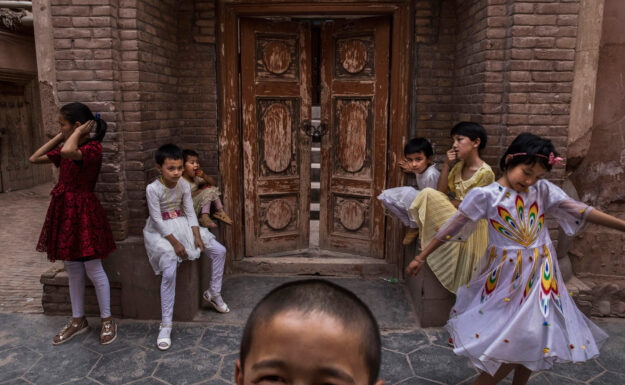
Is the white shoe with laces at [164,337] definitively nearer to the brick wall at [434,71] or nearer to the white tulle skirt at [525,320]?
the white tulle skirt at [525,320]

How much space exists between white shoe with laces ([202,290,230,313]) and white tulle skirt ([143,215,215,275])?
51cm

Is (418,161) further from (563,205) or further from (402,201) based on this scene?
(563,205)

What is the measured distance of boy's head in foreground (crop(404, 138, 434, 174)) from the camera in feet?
14.9

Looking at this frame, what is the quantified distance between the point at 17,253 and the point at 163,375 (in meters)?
4.69

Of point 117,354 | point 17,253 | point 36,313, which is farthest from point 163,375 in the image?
point 17,253

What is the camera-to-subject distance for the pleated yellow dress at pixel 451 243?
3.93 metres

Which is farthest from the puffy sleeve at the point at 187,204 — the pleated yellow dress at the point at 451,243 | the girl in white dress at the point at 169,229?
the pleated yellow dress at the point at 451,243

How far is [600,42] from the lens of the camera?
4414 mm

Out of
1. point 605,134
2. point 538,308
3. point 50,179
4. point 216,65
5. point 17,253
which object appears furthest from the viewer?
point 50,179

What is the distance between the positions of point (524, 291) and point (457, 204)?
1186 millimetres

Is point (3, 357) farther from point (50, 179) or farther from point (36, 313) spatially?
point (50, 179)

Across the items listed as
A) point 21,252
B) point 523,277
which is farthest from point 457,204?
point 21,252

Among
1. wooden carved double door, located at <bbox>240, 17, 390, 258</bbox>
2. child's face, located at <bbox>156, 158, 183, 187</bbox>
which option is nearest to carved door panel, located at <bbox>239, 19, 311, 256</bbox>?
wooden carved double door, located at <bbox>240, 17, 390, 258</bbox>

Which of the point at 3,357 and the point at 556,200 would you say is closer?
the point at 556,200
